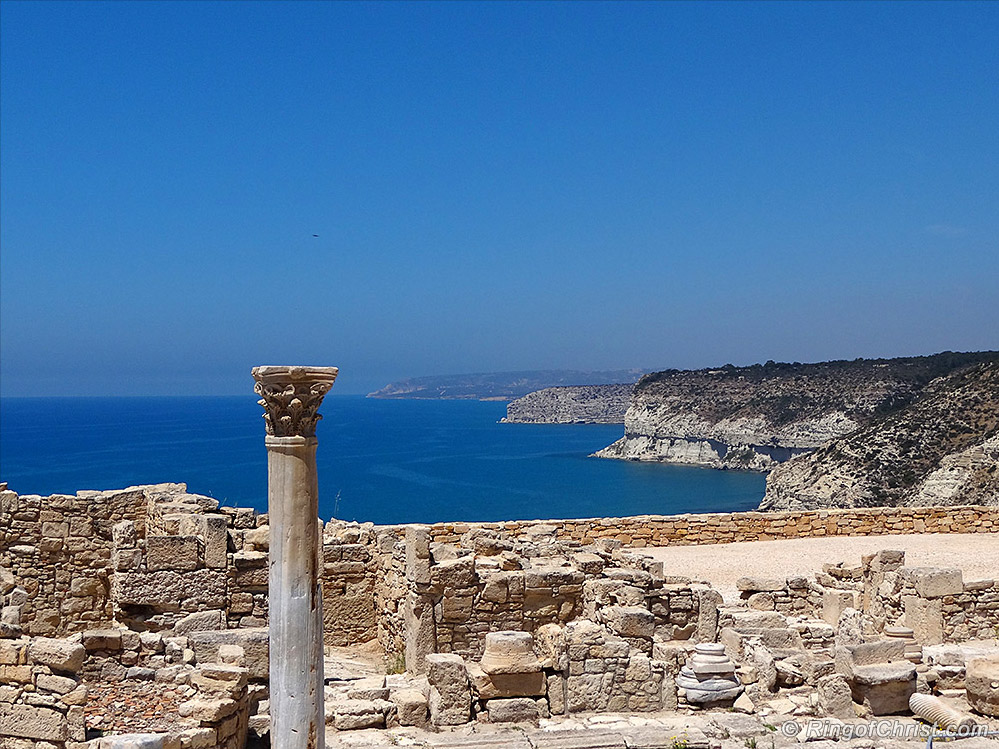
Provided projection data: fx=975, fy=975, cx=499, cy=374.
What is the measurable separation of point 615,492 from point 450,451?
4975 centimetres

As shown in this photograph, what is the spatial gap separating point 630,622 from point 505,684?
71.0 inches

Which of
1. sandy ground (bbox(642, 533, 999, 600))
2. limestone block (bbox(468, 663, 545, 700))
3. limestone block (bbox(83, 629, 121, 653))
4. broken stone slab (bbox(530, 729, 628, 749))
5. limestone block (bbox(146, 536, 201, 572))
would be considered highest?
limestone block (bbox(146, 536, 201, 572))

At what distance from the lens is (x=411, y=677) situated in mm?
10172

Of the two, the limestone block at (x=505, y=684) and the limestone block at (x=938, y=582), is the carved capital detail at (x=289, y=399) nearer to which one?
the limestone block at (x=505, y=684)

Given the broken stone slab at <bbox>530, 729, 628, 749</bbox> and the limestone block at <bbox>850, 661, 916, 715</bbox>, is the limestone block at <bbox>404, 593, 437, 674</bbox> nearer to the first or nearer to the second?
the broken stone slab at <bbox>530, 729, 628, 749</bbox>

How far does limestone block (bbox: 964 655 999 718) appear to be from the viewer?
8.47 m

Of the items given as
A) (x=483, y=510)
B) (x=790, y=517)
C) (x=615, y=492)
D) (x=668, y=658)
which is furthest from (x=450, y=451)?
(x=668, y=658)

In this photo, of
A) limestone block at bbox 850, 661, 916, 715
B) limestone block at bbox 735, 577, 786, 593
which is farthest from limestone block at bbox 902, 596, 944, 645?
limestone block at bbox 850, 661, 916, 715

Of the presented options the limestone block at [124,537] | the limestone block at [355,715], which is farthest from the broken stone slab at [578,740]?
the limestone block at [124,537]

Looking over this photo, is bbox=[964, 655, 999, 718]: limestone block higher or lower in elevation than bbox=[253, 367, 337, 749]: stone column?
lower

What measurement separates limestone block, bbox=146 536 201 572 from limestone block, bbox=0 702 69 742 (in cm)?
371

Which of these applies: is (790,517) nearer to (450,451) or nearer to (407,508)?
(407,508)

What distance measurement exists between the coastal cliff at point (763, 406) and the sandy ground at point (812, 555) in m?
37.7

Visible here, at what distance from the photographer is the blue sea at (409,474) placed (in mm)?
73812
